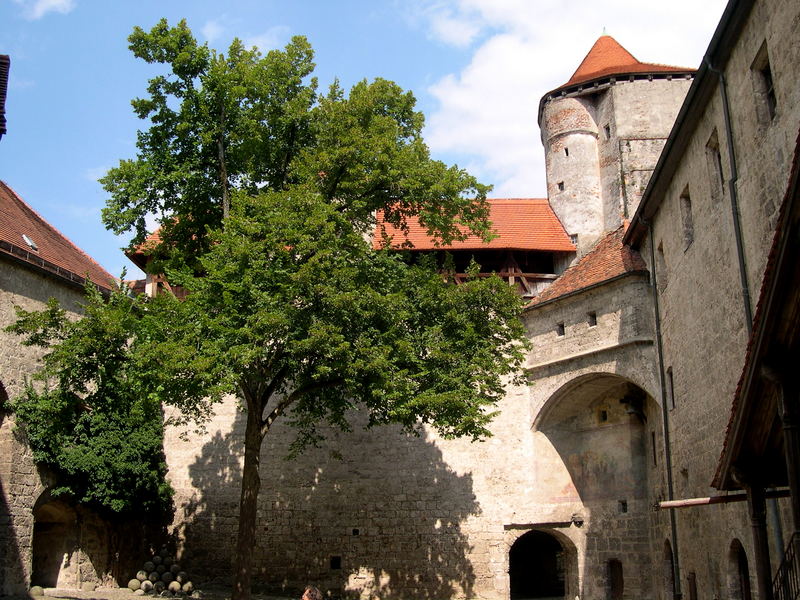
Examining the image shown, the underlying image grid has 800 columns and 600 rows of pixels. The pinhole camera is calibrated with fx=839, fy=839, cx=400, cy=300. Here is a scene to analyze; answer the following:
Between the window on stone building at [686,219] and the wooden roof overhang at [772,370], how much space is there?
26.9 ft

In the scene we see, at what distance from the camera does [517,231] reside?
25.5m

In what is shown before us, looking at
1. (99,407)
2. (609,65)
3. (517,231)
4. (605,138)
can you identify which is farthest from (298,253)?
(609,65)

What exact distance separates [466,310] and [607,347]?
442 centimetres

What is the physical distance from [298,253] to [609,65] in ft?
56.4

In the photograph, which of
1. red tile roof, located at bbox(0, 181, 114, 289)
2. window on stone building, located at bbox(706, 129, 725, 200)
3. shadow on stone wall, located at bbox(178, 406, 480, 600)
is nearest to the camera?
window on stone building, located at bbox(706, 129, 725, 200)

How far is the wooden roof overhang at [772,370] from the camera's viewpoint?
19.8 ft

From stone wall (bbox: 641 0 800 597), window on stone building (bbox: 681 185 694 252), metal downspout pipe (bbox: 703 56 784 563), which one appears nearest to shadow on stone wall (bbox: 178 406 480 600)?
stone wall (bbox: 641 0 800 597)

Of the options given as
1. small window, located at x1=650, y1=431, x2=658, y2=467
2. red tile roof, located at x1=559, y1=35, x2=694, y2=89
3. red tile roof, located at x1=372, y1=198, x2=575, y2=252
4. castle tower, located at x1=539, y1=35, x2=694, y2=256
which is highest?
red tile roof, located at x1=559, y1=35, x2=694, y2=89

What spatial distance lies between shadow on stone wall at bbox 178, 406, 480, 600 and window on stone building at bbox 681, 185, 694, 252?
29.1ft

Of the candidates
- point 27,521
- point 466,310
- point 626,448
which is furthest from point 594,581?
point 27,521

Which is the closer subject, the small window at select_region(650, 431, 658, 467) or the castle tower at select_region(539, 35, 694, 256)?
the small window at select_region(650, 431, 658, 467)

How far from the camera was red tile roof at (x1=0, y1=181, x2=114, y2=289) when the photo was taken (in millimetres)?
18438

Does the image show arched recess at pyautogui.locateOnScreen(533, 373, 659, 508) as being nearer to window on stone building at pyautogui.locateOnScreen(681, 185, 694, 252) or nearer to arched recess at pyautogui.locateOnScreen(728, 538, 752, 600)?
window on stone building at pyautogui.locateOnScreen(681, 185, 694, 252)

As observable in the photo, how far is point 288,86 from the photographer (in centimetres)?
1864
